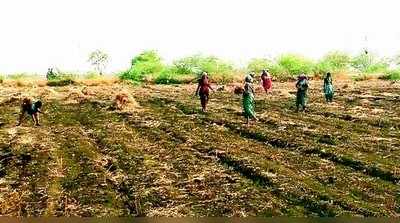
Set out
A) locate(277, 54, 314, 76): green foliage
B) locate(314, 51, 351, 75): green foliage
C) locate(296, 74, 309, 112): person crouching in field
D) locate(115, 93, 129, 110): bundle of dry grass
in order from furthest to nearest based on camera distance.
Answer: locate(314, 51, 351, 75): green foliage, locate(277, 54, 314, 76): green foliage, locate(115, 93, 129, 110): bundle of dry grass, locate(296, 74, 309, 112): person crouching in field

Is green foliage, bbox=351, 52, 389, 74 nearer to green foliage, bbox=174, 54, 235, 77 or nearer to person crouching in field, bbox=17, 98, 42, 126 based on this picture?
green foliage, bbox=174, 54, 235, 77

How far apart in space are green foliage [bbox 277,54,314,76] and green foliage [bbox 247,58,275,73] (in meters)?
1.09

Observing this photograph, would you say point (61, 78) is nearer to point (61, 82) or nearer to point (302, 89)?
point (61, 82)

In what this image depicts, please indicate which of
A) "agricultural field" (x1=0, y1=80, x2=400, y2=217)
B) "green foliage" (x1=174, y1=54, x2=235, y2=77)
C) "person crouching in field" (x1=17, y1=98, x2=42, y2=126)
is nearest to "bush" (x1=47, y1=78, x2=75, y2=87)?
"green foliage" (x1=174, y1=54, x2=235, y2=77)

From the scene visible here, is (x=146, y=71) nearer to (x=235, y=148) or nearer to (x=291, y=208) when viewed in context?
(x=235, y=148)

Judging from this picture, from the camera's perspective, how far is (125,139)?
2355cm

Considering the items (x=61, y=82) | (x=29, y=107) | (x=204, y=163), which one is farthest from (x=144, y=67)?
(x=204, y=163)

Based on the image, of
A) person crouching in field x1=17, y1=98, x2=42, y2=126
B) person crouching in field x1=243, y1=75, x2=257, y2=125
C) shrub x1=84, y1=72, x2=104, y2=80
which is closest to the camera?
person crouching in field x1=243, y1=75, x2=257, y2=125

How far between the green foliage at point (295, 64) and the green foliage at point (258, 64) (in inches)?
42.8

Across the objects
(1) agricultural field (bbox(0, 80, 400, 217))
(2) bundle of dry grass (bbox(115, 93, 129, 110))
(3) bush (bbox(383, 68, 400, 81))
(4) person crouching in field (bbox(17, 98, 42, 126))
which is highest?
(4) person crouching in field (bbox(17, 98, 42, 126))

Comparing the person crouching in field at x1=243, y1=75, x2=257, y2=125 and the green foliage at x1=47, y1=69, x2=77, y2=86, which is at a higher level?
the person crouching in field at x1=243, y1=75, x2=257, y2=125

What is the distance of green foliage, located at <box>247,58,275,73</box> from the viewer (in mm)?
68000

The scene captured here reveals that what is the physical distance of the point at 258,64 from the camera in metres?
69.8

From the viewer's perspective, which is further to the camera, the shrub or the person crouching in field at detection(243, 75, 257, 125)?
the shrub
